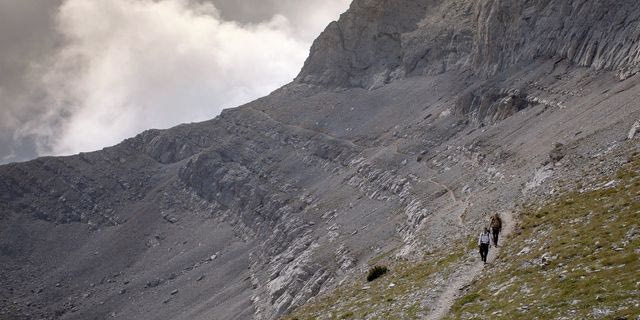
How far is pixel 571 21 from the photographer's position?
439ft

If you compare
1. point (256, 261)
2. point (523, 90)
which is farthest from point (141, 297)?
point (523, 90)

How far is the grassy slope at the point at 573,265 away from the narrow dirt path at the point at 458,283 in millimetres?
1013

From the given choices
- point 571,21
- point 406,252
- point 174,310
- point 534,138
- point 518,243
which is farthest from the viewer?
point 174,310

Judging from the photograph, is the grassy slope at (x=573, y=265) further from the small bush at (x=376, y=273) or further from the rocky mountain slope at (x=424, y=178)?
the small bush at (x=376, y=273)

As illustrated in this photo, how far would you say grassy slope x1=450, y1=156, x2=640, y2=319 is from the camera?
25.2m

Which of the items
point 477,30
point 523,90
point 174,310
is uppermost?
point 477,30

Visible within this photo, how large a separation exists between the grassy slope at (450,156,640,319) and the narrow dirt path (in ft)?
3.33

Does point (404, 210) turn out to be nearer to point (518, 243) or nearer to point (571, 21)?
point (571, 21)

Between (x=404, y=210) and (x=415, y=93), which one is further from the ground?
(x=415, y=93)

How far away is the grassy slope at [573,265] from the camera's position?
25156mm

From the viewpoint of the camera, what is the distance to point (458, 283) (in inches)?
1516

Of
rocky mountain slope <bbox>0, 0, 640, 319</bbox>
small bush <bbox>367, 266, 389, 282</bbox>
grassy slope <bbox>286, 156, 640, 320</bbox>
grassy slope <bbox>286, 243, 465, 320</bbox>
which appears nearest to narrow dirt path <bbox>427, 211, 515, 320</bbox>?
rocky mountain slope <bbox>0, 0, 640, 319</bbox>

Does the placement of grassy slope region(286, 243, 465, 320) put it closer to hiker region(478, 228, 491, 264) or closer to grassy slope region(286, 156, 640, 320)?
grassy slope region(286, 156, 640, 320)

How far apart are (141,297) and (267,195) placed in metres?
48.3
